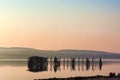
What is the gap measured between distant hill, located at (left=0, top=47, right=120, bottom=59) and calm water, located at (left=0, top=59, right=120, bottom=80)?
0.08 meters

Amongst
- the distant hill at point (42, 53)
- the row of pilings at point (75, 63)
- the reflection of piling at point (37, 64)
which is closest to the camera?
the distant hill at point (42, 53)

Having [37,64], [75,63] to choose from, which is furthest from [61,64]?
[37,64]

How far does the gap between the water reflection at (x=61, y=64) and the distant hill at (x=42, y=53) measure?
82 mm

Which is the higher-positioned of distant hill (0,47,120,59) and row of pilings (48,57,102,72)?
distant hill (0,47,120,59)

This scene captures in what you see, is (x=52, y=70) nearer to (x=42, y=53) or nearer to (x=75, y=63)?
(x=42, y=53)

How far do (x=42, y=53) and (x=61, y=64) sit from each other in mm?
503

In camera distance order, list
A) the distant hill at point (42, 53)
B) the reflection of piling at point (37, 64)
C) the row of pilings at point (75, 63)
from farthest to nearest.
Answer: the row of pilings at point (75, 63) < the reflection of piling at point (37, 64) < the distant hill at point (42, 53)

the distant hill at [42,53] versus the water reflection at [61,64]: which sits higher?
the distant hill at [42,53]

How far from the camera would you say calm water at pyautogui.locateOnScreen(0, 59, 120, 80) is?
484 cm

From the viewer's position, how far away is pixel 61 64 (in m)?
5.44

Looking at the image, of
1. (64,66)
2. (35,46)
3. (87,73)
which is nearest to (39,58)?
(35,46)

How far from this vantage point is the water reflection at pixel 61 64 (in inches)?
200

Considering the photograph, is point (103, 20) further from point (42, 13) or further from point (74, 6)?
point (42, 13)

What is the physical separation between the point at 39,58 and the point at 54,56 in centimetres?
28
